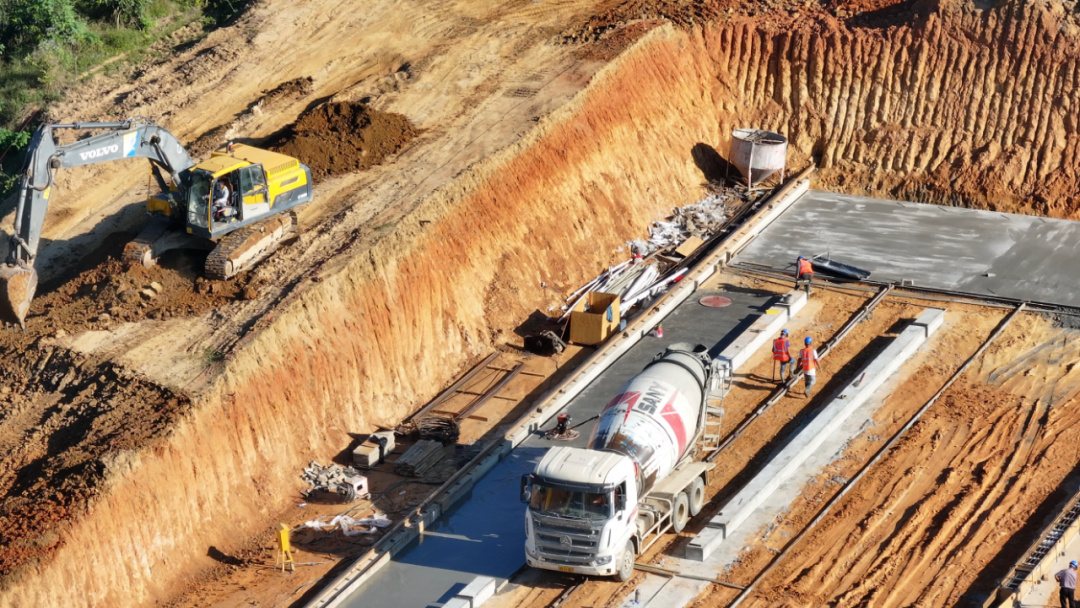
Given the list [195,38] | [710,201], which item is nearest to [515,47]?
[710,201]

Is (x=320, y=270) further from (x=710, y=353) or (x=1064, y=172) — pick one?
(x=1064, y=172)

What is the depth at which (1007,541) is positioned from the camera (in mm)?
25391

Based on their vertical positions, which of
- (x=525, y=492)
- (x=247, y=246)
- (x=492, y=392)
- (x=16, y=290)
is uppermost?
(x=16, y=290)

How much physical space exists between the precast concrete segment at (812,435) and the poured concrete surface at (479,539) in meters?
3.40

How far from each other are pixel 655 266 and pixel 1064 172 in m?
12.5

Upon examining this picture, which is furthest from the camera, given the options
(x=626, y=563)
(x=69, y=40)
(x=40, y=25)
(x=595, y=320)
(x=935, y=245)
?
(x=69, y=40)

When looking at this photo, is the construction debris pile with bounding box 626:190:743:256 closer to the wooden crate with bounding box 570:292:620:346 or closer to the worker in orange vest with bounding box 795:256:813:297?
the worker in orange vest with bounding box 795:256:813:297

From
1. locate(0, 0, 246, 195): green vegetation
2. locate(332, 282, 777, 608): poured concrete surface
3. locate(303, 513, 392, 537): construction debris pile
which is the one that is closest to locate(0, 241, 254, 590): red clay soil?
locate(303, 513, 392, 537): construction debris pile

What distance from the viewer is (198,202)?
3066cm

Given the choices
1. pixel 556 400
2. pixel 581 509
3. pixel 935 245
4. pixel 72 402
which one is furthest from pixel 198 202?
pixel 935 245

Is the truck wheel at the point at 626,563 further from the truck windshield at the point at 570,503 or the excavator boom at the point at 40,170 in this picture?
the excavator boom at the point at 40,170

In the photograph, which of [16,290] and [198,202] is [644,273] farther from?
[16,290]

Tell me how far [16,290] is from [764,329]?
16.7 metres

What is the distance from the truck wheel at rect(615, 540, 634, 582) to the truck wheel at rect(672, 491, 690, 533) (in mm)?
1322
